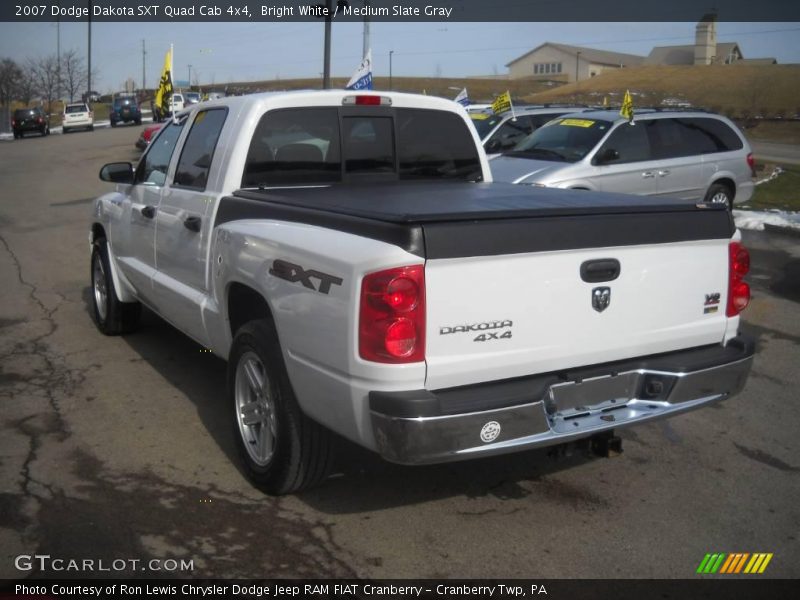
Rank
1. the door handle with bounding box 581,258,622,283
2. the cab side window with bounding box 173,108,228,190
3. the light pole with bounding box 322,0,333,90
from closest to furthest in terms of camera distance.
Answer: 1. the door handle with bounding box 581,258,622,283
2. the cab side window with bounding box 173,108,228,190
3. the light pole with bounding box 322,0,333,90

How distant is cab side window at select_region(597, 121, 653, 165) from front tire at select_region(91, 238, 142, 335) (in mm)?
6921

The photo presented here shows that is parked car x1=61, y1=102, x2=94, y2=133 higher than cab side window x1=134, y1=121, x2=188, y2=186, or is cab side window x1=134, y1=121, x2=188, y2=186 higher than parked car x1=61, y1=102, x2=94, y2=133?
parked car x1=61, y1=102, x2=94, y2=133

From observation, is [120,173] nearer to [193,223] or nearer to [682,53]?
[193,223]

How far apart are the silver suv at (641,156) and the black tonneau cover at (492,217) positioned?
6.74 m

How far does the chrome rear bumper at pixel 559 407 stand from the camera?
129 inches

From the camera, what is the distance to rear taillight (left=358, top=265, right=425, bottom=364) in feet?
10.6

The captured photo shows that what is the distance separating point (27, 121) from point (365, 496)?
4673 cm

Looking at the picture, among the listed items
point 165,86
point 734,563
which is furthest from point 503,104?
point 734,563

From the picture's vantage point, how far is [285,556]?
362 cm

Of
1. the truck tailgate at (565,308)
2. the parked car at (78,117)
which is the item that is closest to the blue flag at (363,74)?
the truck tailgate at (565,308)

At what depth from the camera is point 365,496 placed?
4.25 meters

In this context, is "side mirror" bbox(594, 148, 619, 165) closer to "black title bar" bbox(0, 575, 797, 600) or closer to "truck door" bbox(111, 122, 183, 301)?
"truck door" bbox(111, 122, 183, 301)

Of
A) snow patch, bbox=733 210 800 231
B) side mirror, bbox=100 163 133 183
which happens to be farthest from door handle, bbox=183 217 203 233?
snow patch, bbox=733 210 800 231

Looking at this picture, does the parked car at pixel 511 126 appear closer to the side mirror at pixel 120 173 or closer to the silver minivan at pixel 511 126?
the silver minivan at pixel 511 126
